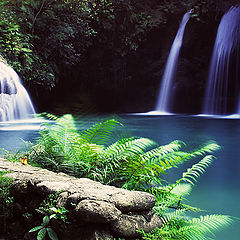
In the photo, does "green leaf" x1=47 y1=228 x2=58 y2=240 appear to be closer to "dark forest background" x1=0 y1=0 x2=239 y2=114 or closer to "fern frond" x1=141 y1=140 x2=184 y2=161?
"fern frond" x1=141 y1=140 x2=184 y2=161

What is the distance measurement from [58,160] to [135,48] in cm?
1417

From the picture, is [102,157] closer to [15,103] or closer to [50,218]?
[50,218]

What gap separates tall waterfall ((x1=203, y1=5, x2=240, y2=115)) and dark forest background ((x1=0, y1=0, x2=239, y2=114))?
586 millimetres

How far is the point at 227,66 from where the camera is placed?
13.8 meters

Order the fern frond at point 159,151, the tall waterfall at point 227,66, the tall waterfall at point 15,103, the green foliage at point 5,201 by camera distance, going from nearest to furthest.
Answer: the green foliage at point 5,201 < the fern frond at point 159,151 < the tall waterfall at point 15,103 < the tall waterfall at point 227,66

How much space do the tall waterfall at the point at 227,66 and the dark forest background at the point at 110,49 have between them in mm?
586

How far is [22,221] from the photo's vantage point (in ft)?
6.98

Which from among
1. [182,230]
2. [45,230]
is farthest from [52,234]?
[182,230]

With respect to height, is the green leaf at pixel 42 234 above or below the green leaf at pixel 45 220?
below

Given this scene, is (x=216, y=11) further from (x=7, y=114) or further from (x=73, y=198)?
(x=73, y=198)

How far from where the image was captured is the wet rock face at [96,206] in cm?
177

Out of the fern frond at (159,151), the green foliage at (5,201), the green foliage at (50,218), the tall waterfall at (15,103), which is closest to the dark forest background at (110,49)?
the tall waterfall at (15,103)

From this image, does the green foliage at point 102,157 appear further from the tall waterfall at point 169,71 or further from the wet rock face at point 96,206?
the tall waterfall at point 169,71

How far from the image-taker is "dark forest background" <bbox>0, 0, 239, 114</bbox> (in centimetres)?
1280
